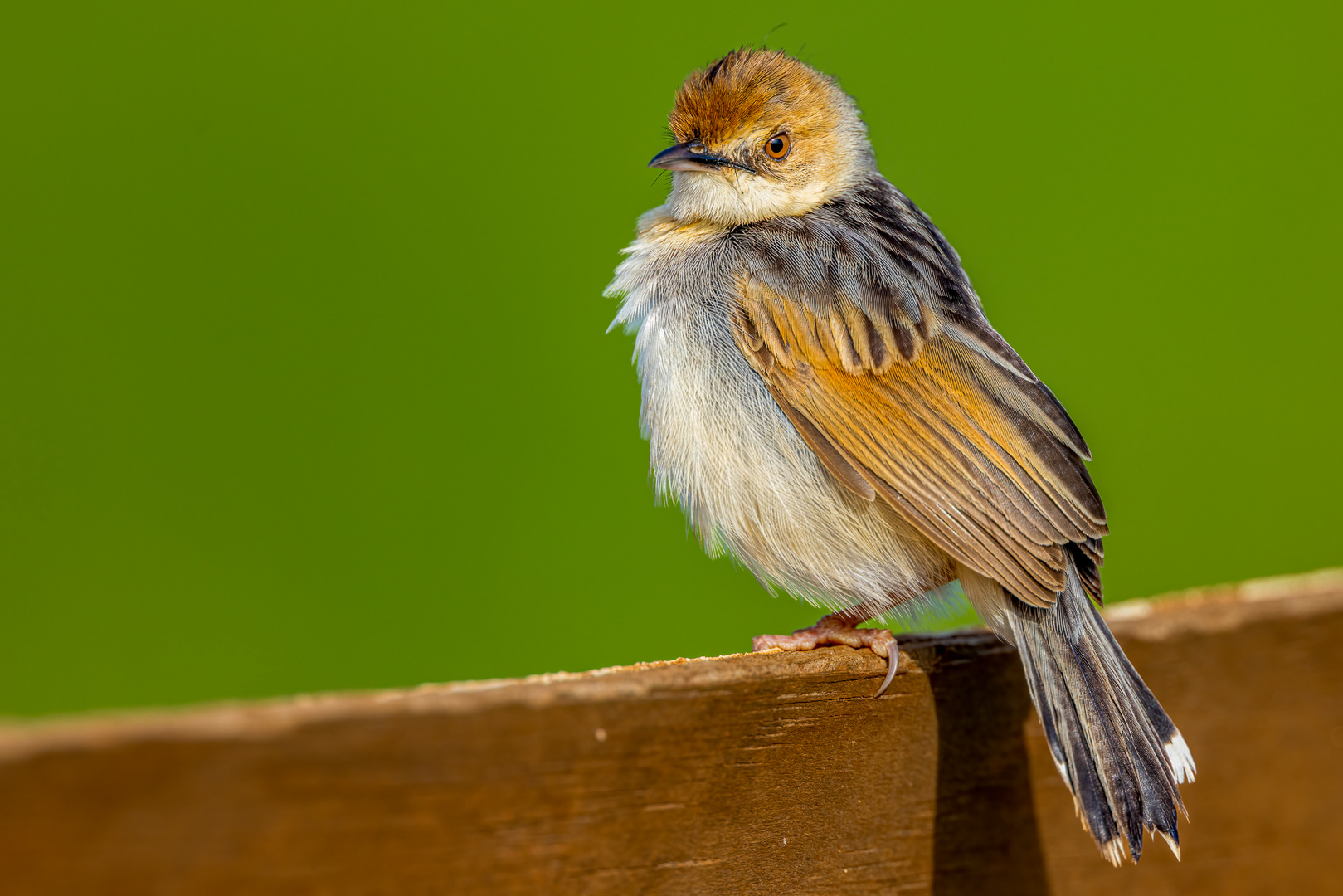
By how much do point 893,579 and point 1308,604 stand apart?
1.06m

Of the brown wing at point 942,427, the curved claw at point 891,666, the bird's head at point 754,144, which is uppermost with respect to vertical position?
the bird's head at point 754,144

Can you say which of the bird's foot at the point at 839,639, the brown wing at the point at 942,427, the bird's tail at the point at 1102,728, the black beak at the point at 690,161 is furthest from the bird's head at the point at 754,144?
the bird's tail at the point at 1102,728

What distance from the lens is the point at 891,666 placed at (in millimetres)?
2660

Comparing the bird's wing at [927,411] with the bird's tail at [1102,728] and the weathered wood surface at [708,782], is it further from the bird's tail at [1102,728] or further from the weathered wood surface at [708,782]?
the weathered wood surface at [708,782]

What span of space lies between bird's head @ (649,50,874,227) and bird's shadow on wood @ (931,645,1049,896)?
1.77 m

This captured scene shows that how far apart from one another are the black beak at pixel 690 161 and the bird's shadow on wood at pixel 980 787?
1939 mm

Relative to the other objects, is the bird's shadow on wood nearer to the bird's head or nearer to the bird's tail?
the bird's tail

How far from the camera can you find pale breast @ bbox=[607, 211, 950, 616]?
342 centimetres

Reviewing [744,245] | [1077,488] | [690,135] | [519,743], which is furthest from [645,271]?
[519,743]

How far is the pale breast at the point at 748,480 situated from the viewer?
3.42 m

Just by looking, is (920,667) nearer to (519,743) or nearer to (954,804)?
(954,804)

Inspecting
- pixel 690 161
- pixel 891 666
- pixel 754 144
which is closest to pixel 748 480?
pixel 891 666

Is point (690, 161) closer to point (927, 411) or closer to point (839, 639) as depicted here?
point (927, 411)

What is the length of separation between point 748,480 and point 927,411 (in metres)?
0.52
